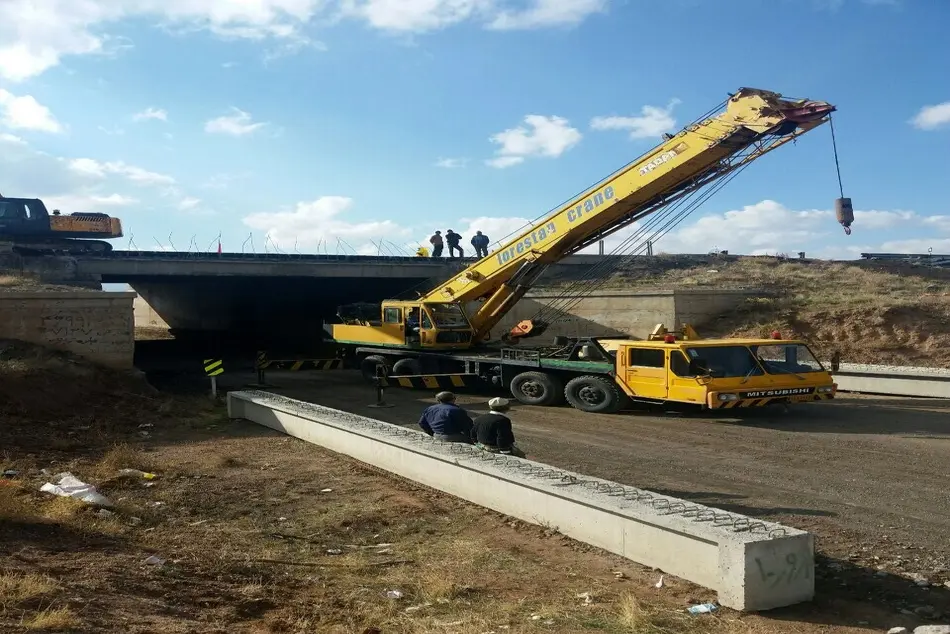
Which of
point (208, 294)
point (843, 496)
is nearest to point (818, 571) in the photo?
point (843, 496)

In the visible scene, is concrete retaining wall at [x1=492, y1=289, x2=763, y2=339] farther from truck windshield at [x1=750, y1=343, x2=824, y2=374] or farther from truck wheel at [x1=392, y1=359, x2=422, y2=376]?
truck windshield at [x1=750, y1=343, x2=824, y2=374]

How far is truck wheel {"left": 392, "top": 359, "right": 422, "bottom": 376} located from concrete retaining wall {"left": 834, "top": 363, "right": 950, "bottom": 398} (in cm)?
1010

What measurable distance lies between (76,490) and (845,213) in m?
13.6

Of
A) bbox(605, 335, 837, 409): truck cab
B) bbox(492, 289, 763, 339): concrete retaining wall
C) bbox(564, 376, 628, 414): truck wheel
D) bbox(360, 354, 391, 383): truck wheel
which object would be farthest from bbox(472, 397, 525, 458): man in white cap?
bbox(492, 289, 763, 339): concrete retaining wall

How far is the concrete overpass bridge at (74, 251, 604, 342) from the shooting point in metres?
28.5

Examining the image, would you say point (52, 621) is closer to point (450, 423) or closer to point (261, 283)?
point (450, 423)

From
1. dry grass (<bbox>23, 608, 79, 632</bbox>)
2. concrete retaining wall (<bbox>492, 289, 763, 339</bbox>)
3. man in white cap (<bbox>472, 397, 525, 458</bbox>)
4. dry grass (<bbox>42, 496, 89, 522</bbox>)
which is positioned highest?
concrete retaining wall (<bbox>492, 289, 763, 339</bbox>)

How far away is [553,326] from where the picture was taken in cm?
3012

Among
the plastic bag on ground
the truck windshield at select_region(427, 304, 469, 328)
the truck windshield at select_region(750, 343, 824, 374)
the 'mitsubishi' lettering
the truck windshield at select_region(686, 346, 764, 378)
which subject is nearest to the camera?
the plastic bag on ground

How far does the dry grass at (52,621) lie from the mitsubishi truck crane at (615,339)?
11.3 meters

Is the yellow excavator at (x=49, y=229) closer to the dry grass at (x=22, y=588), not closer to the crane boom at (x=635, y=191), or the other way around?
the crane boom at (x=635, y=191)

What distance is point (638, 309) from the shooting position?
26969 mm

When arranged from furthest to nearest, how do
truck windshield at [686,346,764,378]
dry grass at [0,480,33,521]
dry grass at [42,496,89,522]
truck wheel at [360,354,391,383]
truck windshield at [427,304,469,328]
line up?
truck wheel at [360,354,391,383]
truck windshield at [427,304,469,328]
truck windshield at [686,346,764,378]
dry grass at [42,496,89,522]
dry grass at [0,480,33,521]

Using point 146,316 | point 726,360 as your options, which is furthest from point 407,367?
point 146,316
